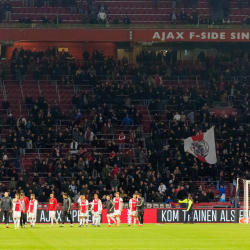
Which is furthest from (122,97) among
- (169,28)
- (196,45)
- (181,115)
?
(196,45)

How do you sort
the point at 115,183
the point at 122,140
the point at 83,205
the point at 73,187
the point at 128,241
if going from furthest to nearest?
the point at 122,140 < the point at 115,183 < the point at 73,187 < the point at 83,205 < the point at 128,241

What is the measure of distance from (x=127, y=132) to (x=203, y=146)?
609 centimetres

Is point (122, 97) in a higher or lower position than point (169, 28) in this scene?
lower

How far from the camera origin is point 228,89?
1794 inches

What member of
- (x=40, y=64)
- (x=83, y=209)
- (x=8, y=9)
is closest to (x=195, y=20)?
(x=40, y=64)

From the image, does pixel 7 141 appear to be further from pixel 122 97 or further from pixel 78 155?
pixel 122 97

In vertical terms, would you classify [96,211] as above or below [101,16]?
below

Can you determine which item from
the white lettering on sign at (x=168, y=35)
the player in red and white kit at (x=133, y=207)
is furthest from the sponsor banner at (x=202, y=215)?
the white lettering on sign at (x=168, y=35)

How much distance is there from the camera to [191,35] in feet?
156

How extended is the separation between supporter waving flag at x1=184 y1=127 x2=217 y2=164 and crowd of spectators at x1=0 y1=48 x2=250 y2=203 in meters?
0.44

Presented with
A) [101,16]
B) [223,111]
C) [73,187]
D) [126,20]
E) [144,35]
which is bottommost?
[73,187]

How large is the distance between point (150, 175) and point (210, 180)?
4.60 m

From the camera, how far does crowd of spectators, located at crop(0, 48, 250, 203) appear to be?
116 feet

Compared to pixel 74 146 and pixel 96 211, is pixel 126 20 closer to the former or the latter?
pixel 74 146
